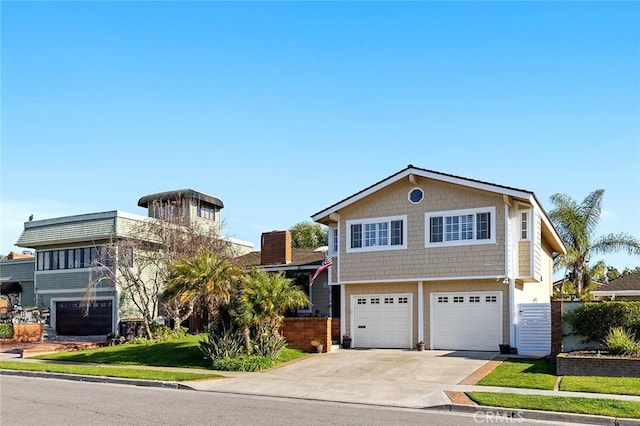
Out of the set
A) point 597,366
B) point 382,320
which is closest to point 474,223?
point 382,320

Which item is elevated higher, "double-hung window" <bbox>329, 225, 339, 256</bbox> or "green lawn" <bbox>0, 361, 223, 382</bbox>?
"double-hung window" <bbox>329, 225, 339, 256</bbox>

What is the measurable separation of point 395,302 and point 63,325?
20583 millimetres

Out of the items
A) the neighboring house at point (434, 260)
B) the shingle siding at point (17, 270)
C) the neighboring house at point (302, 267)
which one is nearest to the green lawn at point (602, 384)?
the neighboring house at point (434, 260)

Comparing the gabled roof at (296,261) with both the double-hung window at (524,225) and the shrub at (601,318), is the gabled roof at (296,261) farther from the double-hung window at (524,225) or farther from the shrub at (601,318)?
the shrub at (601,318)

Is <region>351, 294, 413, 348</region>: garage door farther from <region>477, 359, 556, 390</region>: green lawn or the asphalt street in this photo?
the asphalt street

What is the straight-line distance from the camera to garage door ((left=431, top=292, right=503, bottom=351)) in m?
23.5

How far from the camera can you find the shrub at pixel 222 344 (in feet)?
69.6

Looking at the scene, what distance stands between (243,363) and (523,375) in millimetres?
8244

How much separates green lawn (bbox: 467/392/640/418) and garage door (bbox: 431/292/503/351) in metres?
9.22

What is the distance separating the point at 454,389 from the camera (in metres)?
15.9

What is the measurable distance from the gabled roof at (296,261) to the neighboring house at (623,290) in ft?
42.7

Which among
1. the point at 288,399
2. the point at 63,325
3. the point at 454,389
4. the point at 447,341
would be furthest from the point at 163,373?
the point at 63,325

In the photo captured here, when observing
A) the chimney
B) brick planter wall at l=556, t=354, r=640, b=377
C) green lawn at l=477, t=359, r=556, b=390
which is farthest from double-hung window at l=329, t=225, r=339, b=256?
brick planter wall at l=556, t=354, r=640, b=377

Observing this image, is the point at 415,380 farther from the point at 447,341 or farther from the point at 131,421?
the point at 131,421
